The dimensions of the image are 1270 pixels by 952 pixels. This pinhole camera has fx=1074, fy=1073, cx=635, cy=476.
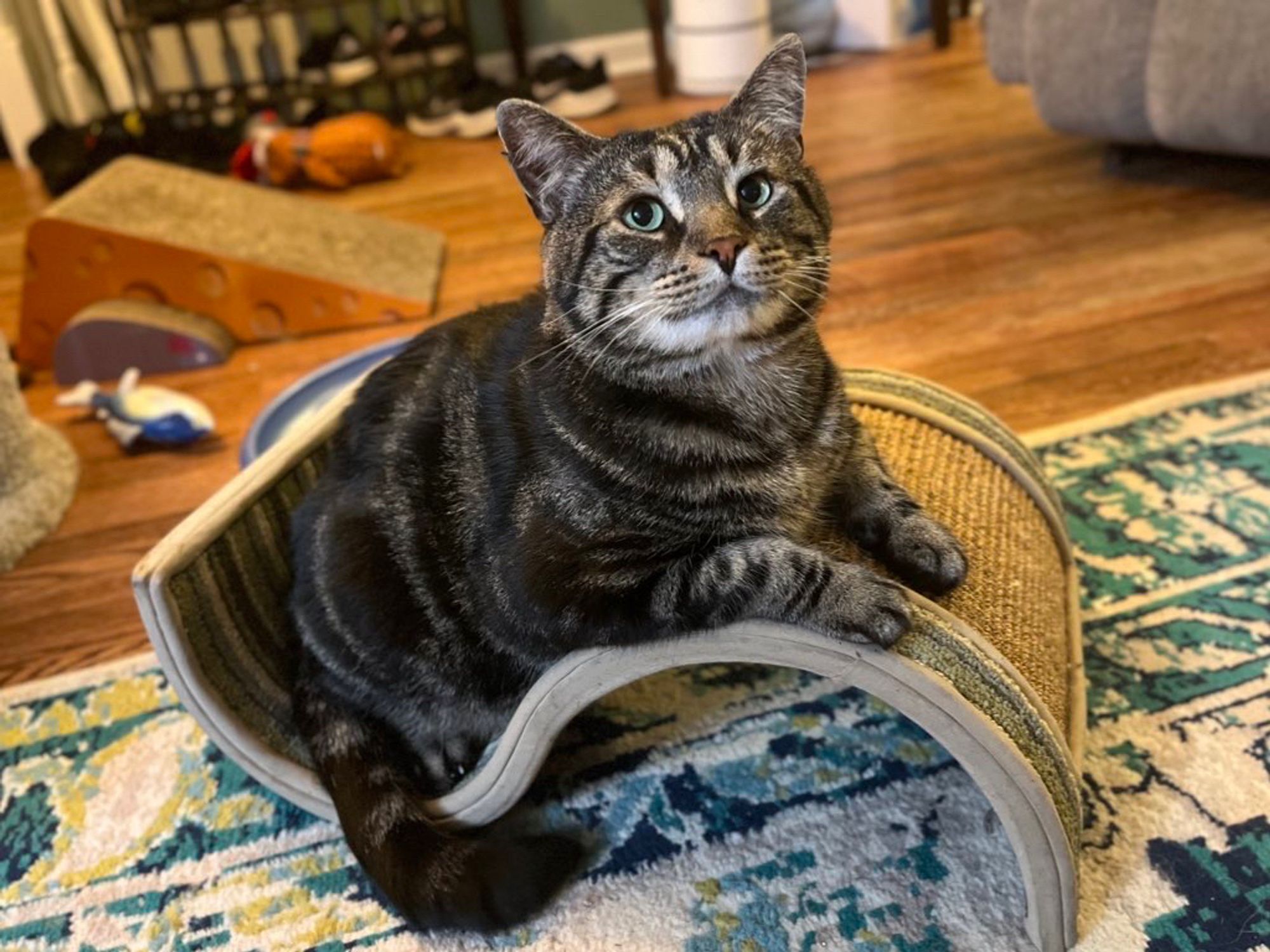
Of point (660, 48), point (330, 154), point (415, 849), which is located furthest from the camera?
point (660, 48)

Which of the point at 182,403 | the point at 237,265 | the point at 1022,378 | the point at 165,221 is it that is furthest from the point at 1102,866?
the point at 165,221

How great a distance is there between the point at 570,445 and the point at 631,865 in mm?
459

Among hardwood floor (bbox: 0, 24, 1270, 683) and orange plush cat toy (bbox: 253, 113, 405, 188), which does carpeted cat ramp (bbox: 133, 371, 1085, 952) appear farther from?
orange plush cat toy (bbox: 253, 113, 405, 188)

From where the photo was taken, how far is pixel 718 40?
12.8 feet

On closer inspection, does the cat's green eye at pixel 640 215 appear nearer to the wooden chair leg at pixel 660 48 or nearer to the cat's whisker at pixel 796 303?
the cat's whisker at pixel 796 303

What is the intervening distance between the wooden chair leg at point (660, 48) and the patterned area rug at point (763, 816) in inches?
Result: 120

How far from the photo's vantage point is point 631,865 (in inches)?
44.8

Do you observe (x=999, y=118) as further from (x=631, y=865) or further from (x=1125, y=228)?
(x=631, y=865)

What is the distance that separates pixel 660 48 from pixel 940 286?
2.11m

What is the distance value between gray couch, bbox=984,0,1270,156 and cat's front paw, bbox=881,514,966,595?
1.71m

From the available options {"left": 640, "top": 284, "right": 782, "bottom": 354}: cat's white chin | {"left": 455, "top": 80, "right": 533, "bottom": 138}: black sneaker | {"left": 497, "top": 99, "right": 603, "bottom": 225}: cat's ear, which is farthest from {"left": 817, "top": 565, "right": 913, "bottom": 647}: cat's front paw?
{"left": 455, "top": 80, "right": 533, "bottom": 138}: black sneaker

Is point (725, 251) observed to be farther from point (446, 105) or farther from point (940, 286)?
point (446, 105)

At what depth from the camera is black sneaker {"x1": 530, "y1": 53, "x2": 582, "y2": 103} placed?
3918mm

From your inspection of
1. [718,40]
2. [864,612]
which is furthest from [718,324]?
[718,40]
